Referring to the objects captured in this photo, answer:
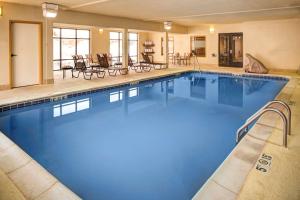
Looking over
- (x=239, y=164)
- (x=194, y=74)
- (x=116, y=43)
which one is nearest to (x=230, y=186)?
(x=239, y=164)

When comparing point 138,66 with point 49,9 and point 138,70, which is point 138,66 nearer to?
point 138,70

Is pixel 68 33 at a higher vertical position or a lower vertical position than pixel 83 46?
higher

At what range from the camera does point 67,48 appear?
13.3m

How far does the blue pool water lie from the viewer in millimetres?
2855

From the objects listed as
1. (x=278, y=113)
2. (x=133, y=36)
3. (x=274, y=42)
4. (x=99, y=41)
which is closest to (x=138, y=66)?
(x=99, y=41)

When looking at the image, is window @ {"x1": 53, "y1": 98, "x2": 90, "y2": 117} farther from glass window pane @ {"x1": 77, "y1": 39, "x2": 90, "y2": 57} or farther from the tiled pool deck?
glass window pane @ {"x1": 77, "y1": 39, "x2": 90, "y2": 57}

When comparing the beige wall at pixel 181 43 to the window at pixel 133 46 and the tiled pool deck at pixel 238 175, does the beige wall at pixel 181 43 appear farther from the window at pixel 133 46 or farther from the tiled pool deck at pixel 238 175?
the tiled pool deck at pixel 238 175

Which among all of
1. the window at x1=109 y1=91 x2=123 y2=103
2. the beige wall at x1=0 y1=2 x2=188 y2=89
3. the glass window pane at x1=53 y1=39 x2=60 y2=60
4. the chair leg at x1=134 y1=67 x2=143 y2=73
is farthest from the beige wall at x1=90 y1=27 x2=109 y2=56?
the window at x1=109 y1=91 x2=123 y2=103

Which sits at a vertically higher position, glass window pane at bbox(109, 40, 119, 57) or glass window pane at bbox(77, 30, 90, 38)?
glass window pane at bbox(77, 30, 90, 38)

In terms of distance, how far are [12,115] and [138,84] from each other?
4.70 m

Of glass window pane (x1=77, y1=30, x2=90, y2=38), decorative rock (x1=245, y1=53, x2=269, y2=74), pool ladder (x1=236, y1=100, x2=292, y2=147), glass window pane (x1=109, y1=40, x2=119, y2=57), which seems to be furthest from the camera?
glass window pane (x1=109, y1=40, x2=119, y2=57)

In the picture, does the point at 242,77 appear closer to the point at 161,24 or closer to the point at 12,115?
the point at 161,24

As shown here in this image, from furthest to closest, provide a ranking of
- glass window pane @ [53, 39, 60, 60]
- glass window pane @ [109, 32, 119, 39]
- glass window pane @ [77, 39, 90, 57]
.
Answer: glass window pane @ [109, 32, 119, 39] < glass window pane @ [77, 39, 90, 57] < glass window pane @ [53, 39, 60, 60]

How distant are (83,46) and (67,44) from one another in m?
0.90
